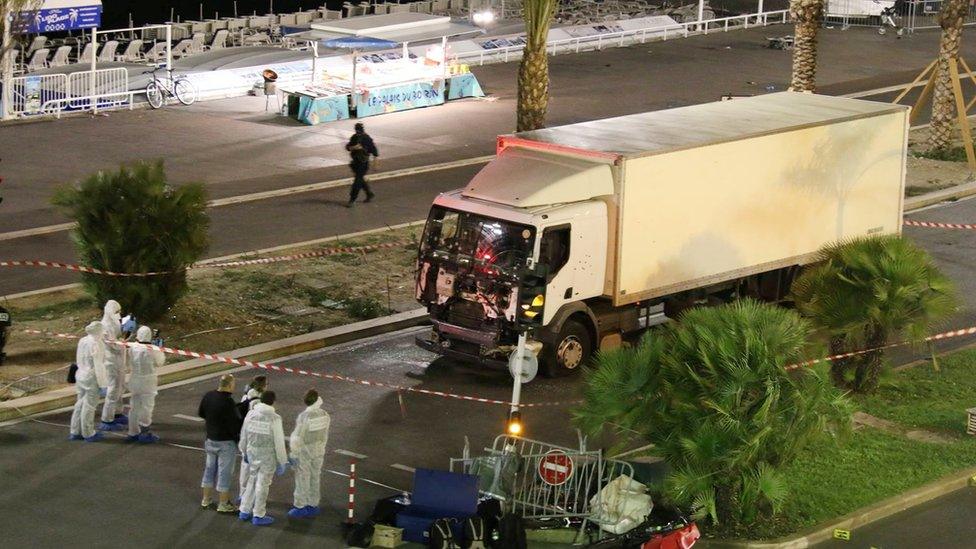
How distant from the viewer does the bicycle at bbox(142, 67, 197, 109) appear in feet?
127

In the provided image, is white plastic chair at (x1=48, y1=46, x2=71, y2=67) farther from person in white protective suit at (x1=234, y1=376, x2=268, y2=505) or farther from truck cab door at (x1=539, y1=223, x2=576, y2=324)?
person in white protective suit at (x1=234, y1=376, x2=268, y2=505)

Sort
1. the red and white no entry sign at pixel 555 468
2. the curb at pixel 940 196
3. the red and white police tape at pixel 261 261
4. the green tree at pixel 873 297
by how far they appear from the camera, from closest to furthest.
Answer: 1. the red and white no entry sign at pixel 555 468
2. the green tree at pixel 873 297
3. the red and white police tape at pixel 261 261
4. the curb at pixel 940 196

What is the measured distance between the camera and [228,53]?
44.4m

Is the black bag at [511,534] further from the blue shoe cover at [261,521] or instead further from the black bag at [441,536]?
the blue shoe cover at [261,521]

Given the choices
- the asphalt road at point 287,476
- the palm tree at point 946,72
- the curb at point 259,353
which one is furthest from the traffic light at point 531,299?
the palm tree at point 946,72

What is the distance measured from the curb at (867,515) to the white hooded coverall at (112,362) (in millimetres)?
6706

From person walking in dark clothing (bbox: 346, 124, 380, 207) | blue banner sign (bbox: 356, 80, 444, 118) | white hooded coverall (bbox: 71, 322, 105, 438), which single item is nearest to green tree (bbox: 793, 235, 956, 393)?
white hooded coverall (bbox: 71, 322, 105, 438)

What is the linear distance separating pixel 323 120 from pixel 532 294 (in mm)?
19391

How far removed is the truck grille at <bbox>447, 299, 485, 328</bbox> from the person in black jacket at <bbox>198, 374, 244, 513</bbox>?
5.15 m

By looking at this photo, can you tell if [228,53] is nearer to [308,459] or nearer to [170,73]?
[170,73]

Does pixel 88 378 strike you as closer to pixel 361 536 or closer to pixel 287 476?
pixel 287 476

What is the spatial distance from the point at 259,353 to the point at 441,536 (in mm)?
7146

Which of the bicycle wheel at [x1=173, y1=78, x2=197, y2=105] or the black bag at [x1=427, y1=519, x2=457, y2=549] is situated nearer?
the black bag at [x1=427, y1=519, x2=457, y2=549]

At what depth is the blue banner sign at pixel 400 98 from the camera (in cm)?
3841
